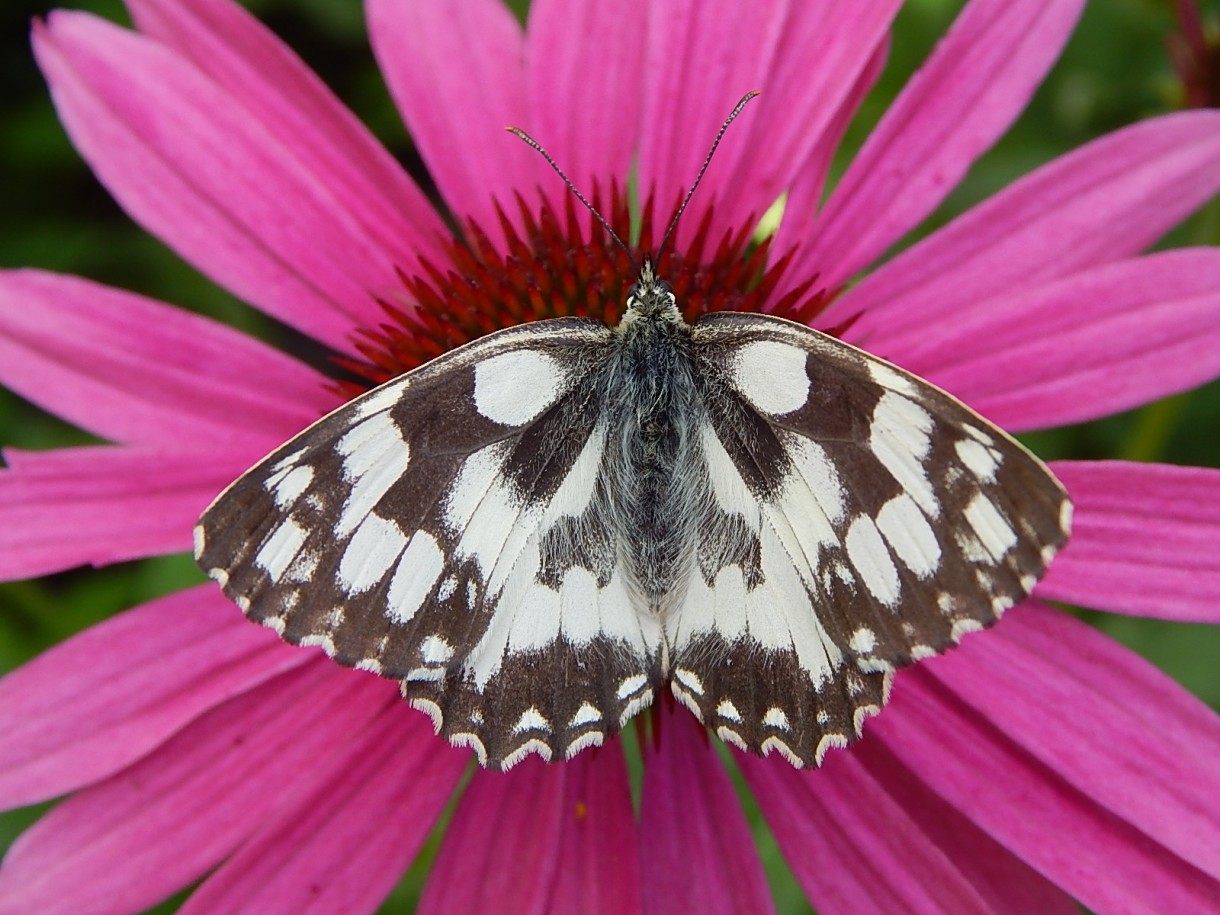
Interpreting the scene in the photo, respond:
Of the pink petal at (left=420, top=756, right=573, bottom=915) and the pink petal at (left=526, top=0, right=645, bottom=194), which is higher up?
the pink petal at (left=526, top=0, right=645, bottom=194)

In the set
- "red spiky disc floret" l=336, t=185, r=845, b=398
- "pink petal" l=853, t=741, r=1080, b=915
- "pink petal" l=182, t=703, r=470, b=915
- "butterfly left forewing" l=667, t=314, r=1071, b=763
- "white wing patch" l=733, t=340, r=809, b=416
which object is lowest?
"pink petal" l=853, t=741, r=1080, b=915

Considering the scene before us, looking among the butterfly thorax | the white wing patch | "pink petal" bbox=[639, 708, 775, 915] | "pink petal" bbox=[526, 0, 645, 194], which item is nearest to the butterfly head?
the butterfly thorax

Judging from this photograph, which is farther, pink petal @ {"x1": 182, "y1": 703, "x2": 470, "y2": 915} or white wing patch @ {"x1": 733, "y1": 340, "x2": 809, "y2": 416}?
pink petal @ {"x1": 182, "y1": 703, "x2": 470, "y2": 915}

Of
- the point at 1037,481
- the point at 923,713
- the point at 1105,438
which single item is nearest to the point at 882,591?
the point at 1037,481

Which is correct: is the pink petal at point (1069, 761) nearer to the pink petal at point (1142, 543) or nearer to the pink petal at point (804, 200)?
the pink petal at point (1142, 543)

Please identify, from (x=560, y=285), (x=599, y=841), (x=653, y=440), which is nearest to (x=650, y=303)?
(x=653, y=440)

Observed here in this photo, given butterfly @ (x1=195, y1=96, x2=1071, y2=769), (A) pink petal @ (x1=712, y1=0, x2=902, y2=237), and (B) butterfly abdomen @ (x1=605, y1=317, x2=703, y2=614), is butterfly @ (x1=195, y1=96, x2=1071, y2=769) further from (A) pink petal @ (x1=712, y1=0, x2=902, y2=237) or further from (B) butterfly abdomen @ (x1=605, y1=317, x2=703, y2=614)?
(A) pink petal @ (x1=712, y1=0, x2=902, y2=237)

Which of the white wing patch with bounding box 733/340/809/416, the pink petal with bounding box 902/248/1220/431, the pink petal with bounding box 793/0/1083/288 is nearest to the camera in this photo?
the white wing patch with bounding box 733/340/809/416

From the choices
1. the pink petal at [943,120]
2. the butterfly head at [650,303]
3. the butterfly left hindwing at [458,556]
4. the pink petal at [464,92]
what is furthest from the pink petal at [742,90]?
the butterfly left hindwing at [458,556]
